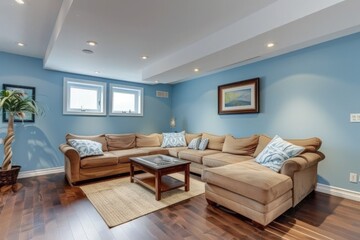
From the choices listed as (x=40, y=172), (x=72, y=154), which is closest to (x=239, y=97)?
(x=72, y=154)

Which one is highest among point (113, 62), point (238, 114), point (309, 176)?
point (113, 62)

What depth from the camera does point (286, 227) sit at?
6.72ft

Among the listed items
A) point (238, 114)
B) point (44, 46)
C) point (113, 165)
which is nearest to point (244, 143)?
point (238, 114)

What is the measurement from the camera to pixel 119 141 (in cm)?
458

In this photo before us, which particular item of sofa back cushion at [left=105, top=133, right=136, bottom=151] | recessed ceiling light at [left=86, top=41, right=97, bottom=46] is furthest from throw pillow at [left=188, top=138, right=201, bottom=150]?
recessed ceiling light at [left=86, top=41, right=97, bottom=46]

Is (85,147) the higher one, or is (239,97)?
(239,97)

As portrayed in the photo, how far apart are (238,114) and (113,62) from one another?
2.91 metres

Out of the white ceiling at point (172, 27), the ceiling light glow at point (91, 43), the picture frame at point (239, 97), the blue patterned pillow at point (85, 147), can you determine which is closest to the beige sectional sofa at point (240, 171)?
the blue patterned pillow at point (85, 147)

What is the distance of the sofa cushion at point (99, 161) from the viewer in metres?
3.41

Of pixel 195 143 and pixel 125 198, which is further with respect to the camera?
pixel 195 143

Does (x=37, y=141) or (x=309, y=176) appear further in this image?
(x=37, y=141)

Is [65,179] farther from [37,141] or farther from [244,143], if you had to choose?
[244,143]

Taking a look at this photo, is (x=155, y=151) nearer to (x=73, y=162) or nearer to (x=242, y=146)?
(x=73, y=162)

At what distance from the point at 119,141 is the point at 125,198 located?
202cm
